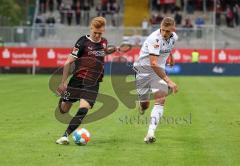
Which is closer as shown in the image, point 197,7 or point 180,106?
point 180,106

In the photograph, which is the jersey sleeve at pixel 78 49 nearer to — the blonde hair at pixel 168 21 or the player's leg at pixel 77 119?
the player's leg at pixel 77 119

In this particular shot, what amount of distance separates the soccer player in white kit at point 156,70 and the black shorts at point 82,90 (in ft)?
3.79

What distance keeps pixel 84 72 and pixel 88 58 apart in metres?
0.29

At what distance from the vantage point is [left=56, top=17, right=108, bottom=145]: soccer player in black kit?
12.4m

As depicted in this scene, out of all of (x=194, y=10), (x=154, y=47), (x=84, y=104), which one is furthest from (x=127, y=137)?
(x=194, y=10)

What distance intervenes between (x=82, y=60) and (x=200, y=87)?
2023cm

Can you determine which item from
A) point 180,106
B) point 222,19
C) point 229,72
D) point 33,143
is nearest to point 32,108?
point 180,106

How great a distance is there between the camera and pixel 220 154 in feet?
37.4

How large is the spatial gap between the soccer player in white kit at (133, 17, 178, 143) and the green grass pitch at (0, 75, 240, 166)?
Result: 55 cm

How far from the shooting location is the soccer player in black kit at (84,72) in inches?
490

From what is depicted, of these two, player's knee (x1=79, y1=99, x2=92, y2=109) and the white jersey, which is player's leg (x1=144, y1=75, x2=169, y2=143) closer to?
the white jersey

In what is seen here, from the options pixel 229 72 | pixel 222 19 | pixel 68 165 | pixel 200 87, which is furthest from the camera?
pixel 222 19

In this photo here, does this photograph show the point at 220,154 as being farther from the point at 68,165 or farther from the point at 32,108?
the point at 32,108

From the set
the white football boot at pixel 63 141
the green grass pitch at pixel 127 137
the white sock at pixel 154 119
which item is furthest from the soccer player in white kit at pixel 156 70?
the white football boot at pixel 63 141
